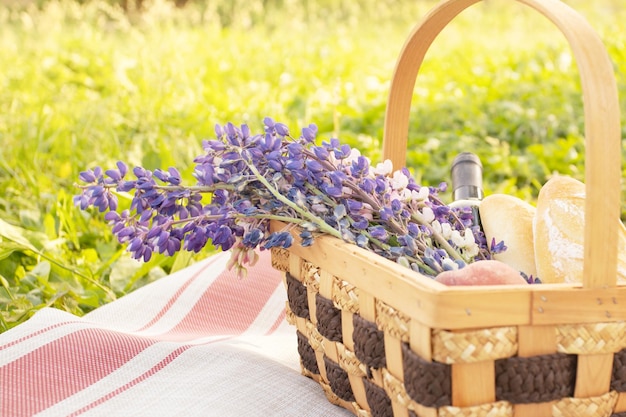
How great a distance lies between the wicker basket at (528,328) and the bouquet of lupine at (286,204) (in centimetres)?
13

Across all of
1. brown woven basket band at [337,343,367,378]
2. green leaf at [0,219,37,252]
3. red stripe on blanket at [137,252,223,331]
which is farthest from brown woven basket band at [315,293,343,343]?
green leaf at [0,219,37,252]

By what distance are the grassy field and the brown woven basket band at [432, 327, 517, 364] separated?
113cm

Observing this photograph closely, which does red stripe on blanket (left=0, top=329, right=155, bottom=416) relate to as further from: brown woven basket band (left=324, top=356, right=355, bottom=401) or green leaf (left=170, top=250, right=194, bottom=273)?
green leaf (left=170, top=250, right=194, bottom=273)

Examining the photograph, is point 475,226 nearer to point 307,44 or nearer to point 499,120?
point 499,120

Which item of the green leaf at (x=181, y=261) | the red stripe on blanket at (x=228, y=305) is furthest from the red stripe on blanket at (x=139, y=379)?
the green leaf at (x=181, y=261)

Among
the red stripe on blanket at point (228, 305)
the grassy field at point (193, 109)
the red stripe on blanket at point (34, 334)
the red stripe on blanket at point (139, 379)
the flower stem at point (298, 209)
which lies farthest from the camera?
the grassy field at point (193, 109)

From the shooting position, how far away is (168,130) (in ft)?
11.9

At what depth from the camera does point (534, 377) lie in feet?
3.47

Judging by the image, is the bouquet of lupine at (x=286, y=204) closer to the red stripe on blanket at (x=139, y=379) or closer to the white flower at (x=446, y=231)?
the white flower at (x=446, y=231)

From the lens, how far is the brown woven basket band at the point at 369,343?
3.83 ft

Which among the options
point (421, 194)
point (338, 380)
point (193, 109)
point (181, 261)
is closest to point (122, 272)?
point (181, 261)

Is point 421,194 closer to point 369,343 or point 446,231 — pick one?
point 446,231

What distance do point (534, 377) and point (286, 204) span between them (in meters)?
0.52

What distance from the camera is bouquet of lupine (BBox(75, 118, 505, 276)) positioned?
1.28 meters
